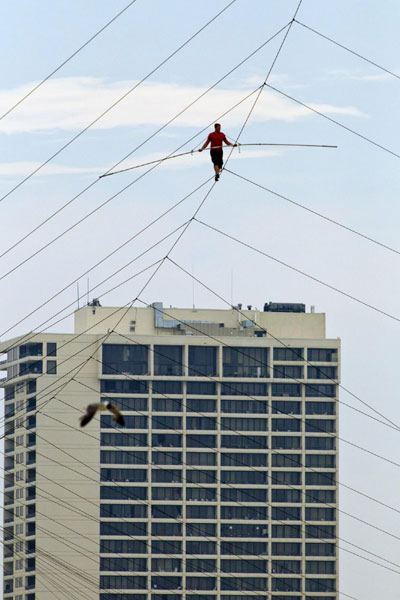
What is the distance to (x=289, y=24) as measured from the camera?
73.6 meters

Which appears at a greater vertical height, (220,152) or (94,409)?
(220,152)

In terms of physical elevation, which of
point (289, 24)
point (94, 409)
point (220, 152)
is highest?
point (289, 24)

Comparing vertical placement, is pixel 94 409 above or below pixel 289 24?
below

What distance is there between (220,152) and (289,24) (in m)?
6.46

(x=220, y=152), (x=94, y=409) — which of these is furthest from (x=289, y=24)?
(x=94, y=409)

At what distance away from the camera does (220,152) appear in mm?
69938

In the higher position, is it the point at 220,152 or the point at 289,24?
the point at 289,24

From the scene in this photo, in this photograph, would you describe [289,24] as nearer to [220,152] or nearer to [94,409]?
[220,152]

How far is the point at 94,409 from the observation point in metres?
51.6

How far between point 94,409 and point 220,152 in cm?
2013

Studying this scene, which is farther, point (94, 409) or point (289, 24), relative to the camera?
point (289, 24)

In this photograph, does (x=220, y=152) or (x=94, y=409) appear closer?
(x=94, y=409)

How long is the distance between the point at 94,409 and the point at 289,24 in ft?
84.8
